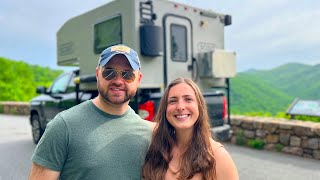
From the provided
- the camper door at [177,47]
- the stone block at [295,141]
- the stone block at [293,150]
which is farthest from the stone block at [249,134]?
the camper door at [177,47]

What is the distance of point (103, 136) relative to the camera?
1.89m

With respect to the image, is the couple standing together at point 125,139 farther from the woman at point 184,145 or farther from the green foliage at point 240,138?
the green foliage at point 240,138

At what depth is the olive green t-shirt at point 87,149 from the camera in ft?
5.93

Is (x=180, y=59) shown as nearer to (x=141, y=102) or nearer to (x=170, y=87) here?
(x=141, y=102)

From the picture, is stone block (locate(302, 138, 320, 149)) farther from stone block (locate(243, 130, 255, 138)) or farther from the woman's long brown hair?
the woman's long brown hair

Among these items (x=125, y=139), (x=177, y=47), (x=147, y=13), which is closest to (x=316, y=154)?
(x=177, y=47)

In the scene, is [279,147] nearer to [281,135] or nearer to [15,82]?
[281,135]

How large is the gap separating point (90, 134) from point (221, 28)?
19.4 ft

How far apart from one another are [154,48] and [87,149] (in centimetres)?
370

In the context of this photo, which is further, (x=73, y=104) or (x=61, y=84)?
(x=61, y=84)

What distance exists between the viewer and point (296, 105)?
8.73 meters

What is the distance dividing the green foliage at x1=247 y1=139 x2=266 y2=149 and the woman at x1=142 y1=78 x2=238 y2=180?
18.2 ft

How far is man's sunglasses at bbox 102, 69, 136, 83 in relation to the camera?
6.71ft

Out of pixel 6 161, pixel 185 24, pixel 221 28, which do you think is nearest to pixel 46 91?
pixel 6 161
